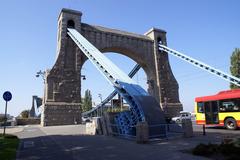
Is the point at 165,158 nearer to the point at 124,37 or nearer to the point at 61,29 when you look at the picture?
the point at 61,29

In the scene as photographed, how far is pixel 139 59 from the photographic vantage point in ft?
144

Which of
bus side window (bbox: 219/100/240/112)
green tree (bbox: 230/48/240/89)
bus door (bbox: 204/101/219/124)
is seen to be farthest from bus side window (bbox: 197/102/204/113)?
green tree (bbox: 230/48/240/89)

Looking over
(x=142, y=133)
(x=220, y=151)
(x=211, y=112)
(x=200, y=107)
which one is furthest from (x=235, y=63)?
(x=220, y=151)

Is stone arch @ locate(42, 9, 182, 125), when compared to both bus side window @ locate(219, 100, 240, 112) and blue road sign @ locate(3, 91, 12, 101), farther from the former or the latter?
bus side window @ locate(219, 100, 240, 112)

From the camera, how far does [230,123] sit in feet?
63.8

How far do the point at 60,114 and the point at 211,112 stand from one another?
67.4ft

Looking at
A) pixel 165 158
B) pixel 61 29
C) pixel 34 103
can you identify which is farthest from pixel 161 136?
pixel 34 103

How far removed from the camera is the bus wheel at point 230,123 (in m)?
18.9

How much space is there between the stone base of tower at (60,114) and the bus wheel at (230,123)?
21.2 metres

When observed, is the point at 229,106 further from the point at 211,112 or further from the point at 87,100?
the point at 87,100

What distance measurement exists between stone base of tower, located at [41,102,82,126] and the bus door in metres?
19.2

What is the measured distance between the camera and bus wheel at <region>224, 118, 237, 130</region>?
18934mm

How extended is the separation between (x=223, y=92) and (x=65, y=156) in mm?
16118

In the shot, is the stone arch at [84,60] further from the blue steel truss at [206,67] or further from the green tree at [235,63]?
the green tree at [235,63]
